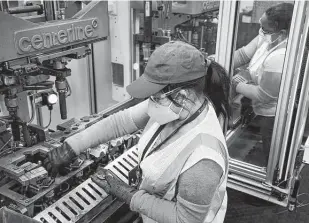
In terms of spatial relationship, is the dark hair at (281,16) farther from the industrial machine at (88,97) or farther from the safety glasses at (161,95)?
the safety glasses at (161,95)

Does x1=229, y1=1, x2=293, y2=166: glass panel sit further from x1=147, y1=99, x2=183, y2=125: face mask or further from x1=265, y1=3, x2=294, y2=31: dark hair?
x1=147, y1=99, x2=183, y2=125: face mask

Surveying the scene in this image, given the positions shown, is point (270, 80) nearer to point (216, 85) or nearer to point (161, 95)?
point (216, 85)

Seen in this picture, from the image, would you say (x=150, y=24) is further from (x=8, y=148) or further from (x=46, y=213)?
(x=46, y=213)

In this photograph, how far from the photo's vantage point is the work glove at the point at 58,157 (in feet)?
4.99

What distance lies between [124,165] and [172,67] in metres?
0.71

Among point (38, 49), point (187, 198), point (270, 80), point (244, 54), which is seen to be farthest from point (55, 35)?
point (244, 54)

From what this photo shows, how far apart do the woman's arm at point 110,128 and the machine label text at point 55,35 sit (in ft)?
1.44

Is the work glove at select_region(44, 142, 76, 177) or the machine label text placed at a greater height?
the machine label text

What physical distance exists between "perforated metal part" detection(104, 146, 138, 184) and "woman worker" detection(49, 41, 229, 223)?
125 mm

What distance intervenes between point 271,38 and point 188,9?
0.93m

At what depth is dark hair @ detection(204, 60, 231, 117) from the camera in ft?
4.87

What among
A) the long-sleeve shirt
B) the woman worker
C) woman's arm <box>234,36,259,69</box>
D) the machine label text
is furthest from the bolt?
woman's arm <box>234,36,259,69</box>

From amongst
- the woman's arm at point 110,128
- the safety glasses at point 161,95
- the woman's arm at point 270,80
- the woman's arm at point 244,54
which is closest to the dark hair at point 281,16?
the woman's arm at point 270,80

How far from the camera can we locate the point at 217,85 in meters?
1.49
